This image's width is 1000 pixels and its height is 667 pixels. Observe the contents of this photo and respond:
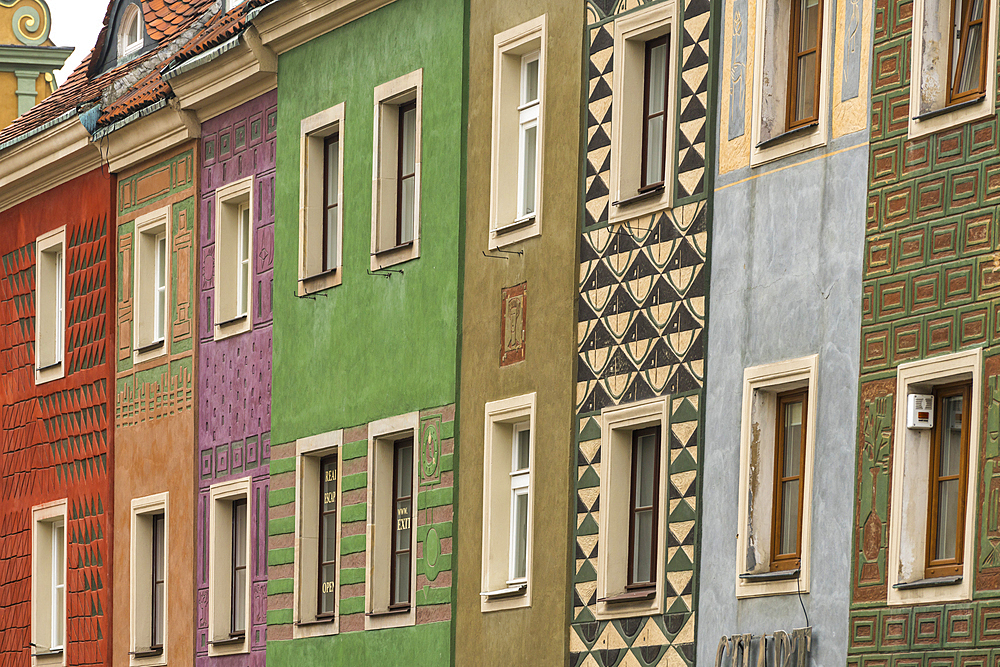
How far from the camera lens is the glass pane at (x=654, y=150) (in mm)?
20859

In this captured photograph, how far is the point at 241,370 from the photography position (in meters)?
28.0

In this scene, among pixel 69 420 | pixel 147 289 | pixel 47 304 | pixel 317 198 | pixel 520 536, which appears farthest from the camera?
pixel 47 304

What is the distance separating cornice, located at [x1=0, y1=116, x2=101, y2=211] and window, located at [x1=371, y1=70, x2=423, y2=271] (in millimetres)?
7534

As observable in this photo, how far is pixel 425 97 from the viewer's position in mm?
24547

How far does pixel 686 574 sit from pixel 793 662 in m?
1.81

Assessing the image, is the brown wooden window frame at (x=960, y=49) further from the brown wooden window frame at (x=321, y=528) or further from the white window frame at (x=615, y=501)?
the brown wooden window frame at (x=321, y=528)

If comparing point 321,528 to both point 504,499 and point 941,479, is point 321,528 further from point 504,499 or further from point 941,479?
point 941,479

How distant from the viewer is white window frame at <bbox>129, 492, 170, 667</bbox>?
97.0 feet

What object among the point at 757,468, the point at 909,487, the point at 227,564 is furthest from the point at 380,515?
the point at 909,487

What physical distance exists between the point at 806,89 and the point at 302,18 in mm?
9080

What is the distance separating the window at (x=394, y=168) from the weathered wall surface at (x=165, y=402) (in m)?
4.68

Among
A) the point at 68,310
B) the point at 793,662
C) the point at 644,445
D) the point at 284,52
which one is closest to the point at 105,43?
the point at 68,310

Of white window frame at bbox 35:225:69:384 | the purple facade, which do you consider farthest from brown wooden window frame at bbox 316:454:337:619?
white window frame at bbox 35:225:69:384

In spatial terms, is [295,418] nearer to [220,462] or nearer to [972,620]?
[220,462]
